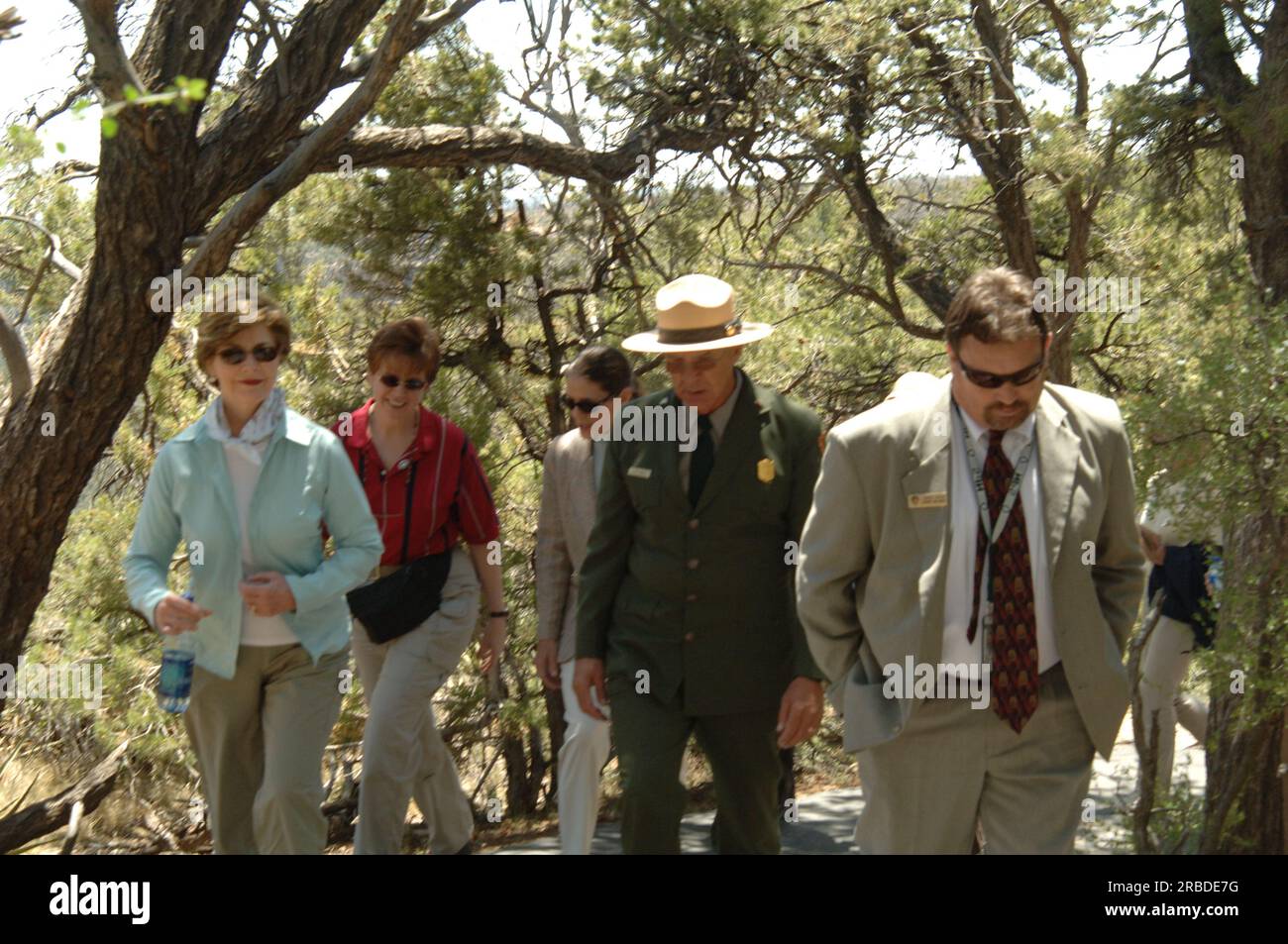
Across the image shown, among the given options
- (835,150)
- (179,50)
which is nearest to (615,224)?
(835,150)

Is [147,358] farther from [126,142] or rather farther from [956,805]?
[956,805]

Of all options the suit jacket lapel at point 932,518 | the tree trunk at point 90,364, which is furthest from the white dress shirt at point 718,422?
the tree trunk at point 90,364

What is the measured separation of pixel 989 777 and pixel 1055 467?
73 cm

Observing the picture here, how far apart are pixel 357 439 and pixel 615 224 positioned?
5.11 meters

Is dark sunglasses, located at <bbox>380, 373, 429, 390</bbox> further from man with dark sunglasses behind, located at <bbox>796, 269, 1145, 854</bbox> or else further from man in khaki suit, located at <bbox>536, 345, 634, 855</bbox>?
man with dark sunglasses behind, located at <bbox>796, 269, 1145, 854</bbox>

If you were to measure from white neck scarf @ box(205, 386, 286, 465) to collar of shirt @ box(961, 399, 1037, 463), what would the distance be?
204cm

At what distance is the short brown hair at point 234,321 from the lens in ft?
14.7

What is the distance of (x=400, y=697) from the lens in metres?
5.39

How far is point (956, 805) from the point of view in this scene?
3535mm

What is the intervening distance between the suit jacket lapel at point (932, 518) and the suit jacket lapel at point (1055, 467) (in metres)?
0.21

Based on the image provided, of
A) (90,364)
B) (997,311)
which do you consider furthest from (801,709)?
(90,364)

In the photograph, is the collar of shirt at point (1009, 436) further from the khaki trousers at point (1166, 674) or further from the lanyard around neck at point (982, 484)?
the khaki trousers at point (1166, 674)


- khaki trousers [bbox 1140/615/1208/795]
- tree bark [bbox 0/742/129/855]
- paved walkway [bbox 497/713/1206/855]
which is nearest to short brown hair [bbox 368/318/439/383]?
paved walkway [bbox 497/713/1206/855]
